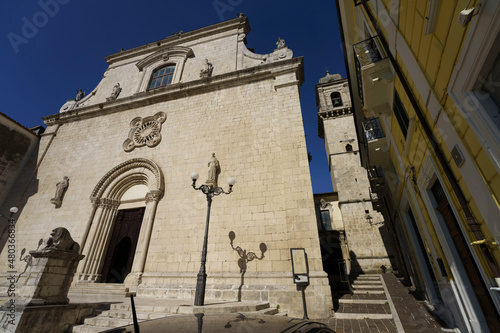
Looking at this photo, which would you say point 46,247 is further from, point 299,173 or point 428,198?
point 428,198

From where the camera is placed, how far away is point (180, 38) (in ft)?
50.9

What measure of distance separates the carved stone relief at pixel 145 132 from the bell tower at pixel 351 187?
15359 mm

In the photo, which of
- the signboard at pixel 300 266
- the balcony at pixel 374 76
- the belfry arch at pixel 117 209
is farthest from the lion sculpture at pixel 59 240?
the balcony at pixel 374 76

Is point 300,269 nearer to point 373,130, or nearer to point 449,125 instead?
point 449,125

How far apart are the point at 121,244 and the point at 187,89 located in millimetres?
8520

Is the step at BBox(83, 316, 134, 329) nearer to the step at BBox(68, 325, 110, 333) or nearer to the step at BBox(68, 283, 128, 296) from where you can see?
the step at BBox(68, 325, 110, 333)

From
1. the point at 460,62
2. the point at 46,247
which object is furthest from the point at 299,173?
the point at 46,247

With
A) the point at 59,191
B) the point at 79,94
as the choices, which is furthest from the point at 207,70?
Result: the point at 79,94

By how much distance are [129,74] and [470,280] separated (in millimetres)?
19396

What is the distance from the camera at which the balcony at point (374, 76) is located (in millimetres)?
5449

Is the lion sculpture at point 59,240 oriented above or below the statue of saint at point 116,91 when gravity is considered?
below

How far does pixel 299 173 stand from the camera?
7.93 metres

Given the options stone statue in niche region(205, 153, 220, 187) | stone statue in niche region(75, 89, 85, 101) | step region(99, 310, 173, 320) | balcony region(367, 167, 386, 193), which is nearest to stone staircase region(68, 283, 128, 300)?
step region(99, 310, 173, 320)

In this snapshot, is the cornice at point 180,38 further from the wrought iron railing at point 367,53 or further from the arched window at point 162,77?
the wrought iron railing at point 367,53
